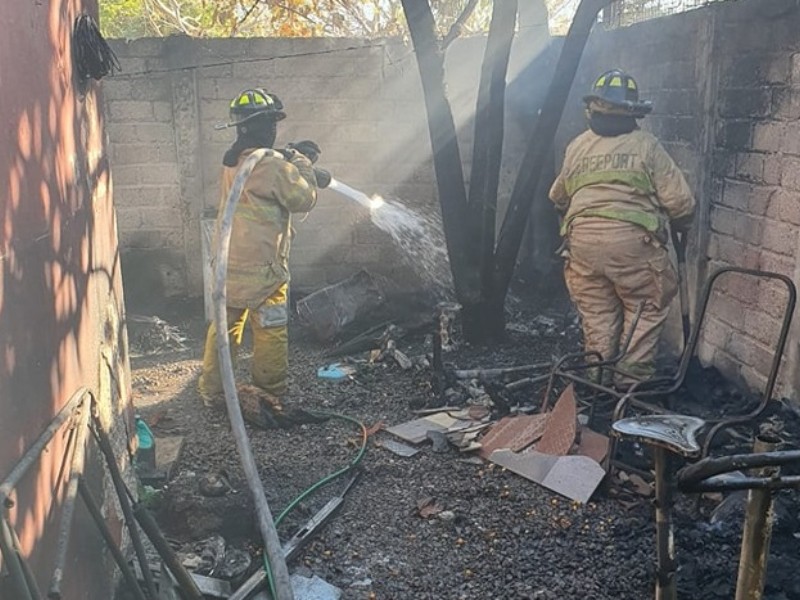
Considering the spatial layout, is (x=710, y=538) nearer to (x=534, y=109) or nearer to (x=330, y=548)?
(x=330, y=548)

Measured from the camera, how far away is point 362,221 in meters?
8.15

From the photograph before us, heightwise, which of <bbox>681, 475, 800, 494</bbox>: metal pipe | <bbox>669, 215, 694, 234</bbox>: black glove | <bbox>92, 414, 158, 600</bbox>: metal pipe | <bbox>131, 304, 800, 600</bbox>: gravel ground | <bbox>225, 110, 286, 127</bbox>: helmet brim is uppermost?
<bbox>225, 110, 286, 127</bbox>: helmet brim

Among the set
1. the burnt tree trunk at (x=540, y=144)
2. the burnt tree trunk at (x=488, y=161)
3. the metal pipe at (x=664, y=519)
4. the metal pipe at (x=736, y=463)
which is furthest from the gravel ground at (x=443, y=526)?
the metal pipe at (x=736, y=463)

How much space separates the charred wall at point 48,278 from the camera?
2.28m

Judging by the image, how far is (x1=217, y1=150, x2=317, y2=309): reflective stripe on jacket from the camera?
210 inches

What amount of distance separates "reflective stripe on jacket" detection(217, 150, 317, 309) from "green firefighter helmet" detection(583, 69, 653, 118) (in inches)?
79.3

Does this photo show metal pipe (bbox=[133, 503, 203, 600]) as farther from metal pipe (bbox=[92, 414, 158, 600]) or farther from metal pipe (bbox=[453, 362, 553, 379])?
metal pipe (bbox=[453, 362, 553, 379])

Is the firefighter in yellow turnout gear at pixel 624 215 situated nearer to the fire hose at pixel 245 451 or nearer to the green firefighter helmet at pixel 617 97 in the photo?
the green firefighter helmet at pixel 617 97

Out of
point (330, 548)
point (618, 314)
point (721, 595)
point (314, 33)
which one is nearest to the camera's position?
point (721, 595)

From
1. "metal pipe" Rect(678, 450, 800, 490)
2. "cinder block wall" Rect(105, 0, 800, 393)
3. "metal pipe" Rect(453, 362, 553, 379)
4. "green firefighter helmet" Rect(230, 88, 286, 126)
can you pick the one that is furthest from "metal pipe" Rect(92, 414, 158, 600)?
"cinder block wall" Rect(105, 0, 800, 393)

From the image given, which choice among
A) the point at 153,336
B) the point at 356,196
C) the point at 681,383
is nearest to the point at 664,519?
the point at 681,383

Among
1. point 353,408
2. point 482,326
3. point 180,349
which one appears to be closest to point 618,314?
point 482,326

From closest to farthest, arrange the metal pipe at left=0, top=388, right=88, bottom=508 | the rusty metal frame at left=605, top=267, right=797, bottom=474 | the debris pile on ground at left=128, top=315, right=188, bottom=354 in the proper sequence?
the metal pipe at left=0, top=388, right=88, bottom=508 → the rusty metal frame at left=605, top=267, right=797, bottom=474 → the debris pile on ground at left=128, top=315, right=188, bottom=354

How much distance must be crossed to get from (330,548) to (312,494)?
0.57 metres
